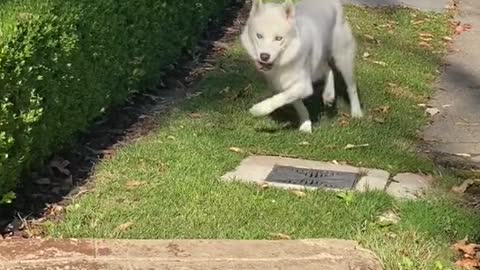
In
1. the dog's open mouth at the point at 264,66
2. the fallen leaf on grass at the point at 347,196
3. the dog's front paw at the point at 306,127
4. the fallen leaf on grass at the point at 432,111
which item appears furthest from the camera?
the fallen leaf on grass at the point at 432,111

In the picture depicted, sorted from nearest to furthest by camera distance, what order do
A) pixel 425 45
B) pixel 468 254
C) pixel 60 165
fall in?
pixel 468 254 → pixel 60 165 → pixel 425 45

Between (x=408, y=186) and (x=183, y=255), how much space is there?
5.95ft

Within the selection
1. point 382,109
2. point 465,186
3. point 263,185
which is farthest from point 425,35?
point 263,185

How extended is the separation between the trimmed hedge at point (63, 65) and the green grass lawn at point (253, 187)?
357 millimetres

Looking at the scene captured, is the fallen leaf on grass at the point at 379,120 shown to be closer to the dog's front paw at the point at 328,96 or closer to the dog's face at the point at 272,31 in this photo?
the dog's front paw at the point at 328,96

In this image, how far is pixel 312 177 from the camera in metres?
5.95

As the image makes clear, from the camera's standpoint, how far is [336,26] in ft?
23.8

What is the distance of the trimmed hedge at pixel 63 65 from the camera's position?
4.88 m

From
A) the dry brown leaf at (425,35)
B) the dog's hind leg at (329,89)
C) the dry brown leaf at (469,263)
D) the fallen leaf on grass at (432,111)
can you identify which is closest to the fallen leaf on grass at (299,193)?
the dry brown leaf at (469,263)

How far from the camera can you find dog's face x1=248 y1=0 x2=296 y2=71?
21.1ft

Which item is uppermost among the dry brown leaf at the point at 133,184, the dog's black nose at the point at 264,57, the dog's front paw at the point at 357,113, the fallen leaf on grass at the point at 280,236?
the dog's black nose at the point at 264,57

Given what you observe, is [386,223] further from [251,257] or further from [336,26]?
[336,26]

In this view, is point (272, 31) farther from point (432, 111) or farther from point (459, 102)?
point (459, 102)

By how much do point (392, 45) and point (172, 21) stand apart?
2.65 metres
